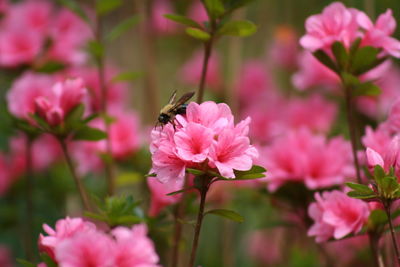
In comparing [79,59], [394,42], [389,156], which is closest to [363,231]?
[389,156]

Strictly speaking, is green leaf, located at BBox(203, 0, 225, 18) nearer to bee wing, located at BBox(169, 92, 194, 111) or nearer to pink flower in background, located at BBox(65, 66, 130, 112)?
bee wing, located at BBox(169, 92, 194, 111)

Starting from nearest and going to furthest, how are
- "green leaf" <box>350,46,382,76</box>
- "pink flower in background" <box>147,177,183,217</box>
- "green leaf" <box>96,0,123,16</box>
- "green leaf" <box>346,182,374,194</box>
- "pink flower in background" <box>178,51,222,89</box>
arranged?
"green leaf" <box>346,182,374,194</box>, "green leaf" <box>350,46,382,76</box>, "pink flower in background" <box>147,177,183,217</box>, "green leaf" <box>96,0,123,16</box>, "pink flower in background" <box>178,51,222,89</box>

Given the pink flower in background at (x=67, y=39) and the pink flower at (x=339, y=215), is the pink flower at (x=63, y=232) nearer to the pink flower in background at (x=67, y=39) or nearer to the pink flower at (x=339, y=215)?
the pink flower at (x=339, y=215)

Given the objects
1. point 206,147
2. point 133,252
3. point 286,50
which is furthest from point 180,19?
point 286,50

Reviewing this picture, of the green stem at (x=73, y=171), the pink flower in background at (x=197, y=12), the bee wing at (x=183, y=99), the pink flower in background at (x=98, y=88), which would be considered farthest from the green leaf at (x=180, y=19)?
the pink flower in background at (x=197, y=12)

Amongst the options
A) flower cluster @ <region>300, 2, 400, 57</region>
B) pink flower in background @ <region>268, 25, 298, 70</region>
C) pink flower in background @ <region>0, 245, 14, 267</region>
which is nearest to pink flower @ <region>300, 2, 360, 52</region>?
flower cluster @ <region>300, 2, 400, 57</region>
